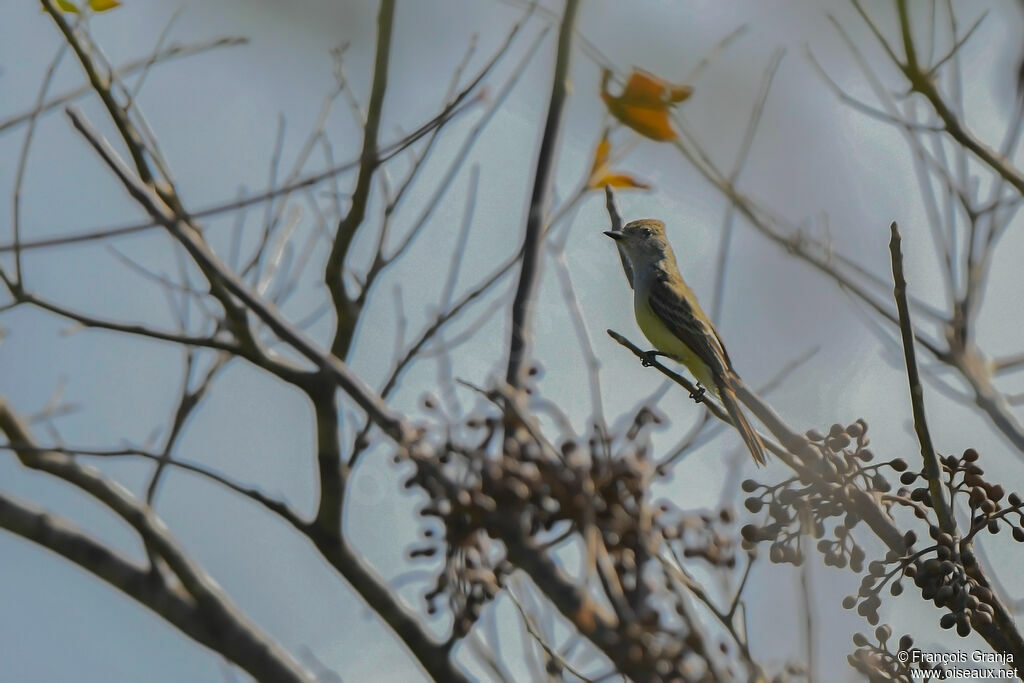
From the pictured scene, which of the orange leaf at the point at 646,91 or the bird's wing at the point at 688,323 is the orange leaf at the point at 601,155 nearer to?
the orange leaf at the point at 646,91

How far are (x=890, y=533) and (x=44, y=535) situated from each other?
3.27 meters

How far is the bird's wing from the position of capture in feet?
25.7

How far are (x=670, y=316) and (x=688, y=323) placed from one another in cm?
23

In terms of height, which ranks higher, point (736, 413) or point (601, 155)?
point (736, 413)

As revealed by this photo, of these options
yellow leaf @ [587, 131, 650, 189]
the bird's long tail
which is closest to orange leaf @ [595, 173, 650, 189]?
yellow leaf @ [587, 131, 650, 189]

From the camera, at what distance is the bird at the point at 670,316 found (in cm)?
768

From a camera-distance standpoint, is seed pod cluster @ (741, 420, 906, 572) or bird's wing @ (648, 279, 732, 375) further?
bird's wing @ (648, 279, 732, 375)

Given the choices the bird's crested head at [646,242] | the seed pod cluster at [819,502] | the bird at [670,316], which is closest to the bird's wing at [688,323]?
the bird at [670,316]

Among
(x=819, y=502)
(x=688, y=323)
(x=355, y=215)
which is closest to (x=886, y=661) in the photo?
(x=819, y=502)

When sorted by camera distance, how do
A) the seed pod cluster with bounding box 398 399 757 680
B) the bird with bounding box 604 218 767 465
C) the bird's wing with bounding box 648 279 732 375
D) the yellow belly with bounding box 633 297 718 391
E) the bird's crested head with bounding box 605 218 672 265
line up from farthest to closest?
the bird's crested head with bounding box 605 218 672 265, the yellow belly with bounding box 633 297 718 391, the bird's wing with bounding box 648 279 732 375, the bird with bounding box 604 218 767 465, the seed pod cluster with bounding box 398 399 757 680

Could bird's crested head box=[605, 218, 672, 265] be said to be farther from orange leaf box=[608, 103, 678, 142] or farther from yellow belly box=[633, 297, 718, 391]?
orange leaf box=[608, 103, 678, 142]

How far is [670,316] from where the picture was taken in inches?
330

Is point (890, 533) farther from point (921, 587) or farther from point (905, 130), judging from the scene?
point (905, 130)

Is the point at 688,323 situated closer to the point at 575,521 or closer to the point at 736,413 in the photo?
the point at 736,413
